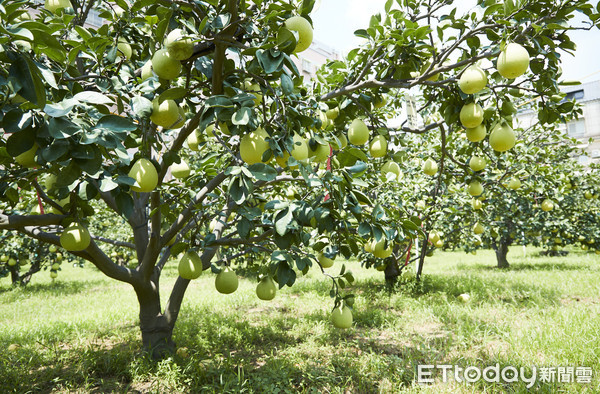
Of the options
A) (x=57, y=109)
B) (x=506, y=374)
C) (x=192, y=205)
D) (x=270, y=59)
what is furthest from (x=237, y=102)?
(x=506, y=374)

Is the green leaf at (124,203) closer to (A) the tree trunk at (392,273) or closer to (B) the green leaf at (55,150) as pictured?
(B) the green leaf at (55,150)

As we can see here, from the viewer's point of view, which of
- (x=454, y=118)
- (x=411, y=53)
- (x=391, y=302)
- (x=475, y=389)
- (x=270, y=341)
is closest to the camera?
(x=411, y=53)

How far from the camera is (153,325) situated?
281 cm

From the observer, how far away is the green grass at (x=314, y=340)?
2.41 m

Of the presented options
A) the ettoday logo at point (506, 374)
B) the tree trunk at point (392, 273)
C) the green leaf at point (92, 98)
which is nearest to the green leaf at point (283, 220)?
the green leaf at point (92, 98)

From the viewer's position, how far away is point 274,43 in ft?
3.46

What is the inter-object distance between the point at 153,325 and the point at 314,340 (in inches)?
55.4

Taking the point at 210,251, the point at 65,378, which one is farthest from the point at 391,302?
the point at 65,378

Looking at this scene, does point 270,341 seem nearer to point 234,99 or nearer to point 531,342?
point 531,342

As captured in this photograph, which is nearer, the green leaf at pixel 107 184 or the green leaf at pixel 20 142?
the green leaf at pixel 20 142

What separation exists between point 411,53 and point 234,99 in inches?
43.2

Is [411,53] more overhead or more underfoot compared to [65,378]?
more overhead

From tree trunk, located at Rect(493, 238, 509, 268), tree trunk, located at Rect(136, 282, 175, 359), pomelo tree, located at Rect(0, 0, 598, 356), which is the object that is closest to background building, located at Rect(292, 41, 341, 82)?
tree trunk, located at Rect(493, 238, 509, 268)

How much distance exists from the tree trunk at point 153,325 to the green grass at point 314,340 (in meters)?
0.13
